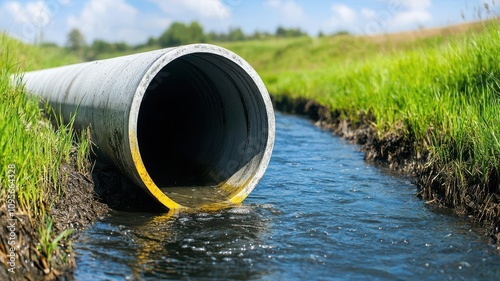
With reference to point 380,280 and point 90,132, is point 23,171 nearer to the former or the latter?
point 90,132

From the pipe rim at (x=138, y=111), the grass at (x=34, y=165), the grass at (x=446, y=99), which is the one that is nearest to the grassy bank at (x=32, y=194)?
the grass at (x=34, y=165)

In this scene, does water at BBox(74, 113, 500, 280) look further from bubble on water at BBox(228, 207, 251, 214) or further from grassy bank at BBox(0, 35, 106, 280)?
grassy bank at BBox(0, 35, 106, 280)

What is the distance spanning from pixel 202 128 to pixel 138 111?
2.40 metres

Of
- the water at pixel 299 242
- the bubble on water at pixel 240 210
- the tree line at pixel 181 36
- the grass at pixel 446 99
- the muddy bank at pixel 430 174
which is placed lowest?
the water at pixel 299 242

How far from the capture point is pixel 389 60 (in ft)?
40.5

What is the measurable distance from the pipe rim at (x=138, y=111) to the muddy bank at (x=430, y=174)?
1.84 metres

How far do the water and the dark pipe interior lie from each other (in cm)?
77

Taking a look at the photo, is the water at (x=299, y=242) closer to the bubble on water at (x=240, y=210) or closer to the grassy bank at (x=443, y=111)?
the bubble on water at (x=240, y=210)

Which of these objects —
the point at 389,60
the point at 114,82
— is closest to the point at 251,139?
the point at 114,82

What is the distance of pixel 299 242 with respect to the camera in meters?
4.64

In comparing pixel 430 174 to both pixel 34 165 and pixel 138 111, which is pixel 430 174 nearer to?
pixel 138 111

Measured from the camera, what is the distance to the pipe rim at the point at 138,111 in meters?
5.31

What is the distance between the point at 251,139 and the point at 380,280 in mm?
2862

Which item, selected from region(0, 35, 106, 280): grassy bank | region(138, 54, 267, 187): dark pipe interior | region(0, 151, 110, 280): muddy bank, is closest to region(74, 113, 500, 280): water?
region(0, 151, 110, 280): muddy bank
